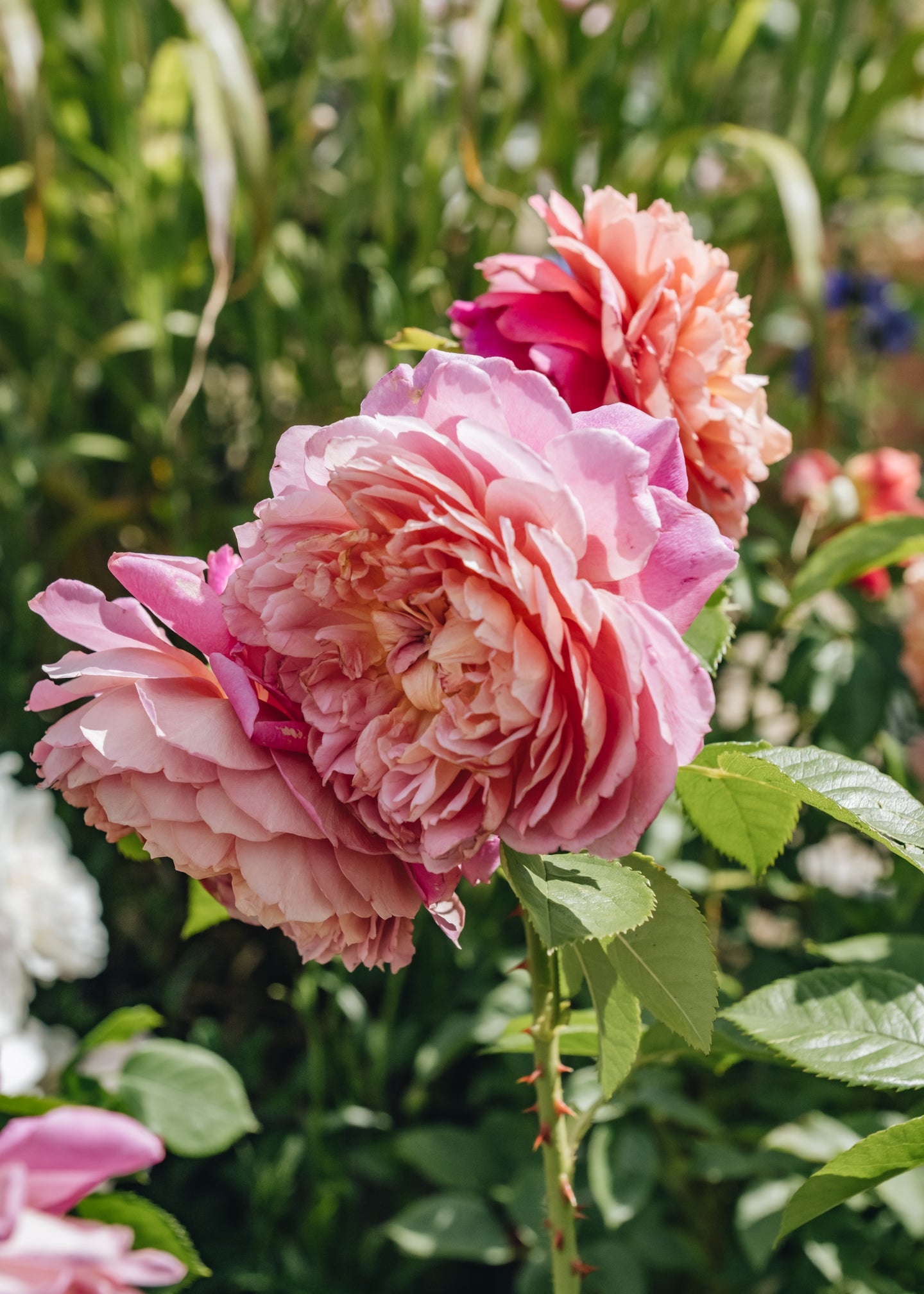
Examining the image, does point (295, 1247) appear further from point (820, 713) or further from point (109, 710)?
point (109, 710)

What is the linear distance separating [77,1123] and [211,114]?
→ 0.77 m

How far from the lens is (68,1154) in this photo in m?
0.21

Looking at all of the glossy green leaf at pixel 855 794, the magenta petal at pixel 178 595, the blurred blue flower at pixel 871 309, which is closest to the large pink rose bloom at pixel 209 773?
the magenta petal at pixel 178 595

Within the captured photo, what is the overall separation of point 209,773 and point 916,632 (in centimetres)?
63

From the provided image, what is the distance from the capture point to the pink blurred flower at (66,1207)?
181 millimetres

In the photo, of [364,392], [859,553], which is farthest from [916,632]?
[364,392]

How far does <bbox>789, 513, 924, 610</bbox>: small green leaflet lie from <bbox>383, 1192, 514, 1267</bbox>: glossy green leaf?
430 millimetres

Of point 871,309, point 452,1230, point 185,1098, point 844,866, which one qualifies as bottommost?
point 844,866

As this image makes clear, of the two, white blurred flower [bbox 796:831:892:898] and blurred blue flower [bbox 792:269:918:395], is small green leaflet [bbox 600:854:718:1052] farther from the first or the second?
blurred blue flower [bbox 792:269:918:395]

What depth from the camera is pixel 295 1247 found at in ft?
2.55

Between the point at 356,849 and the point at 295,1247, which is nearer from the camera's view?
the point at 356,849

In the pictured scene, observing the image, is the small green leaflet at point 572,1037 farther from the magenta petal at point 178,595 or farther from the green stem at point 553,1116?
the magenta petal at point 178,595

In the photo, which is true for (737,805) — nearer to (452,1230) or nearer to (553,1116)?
(553,1116)

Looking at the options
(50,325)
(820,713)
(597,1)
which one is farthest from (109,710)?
(597,1)
